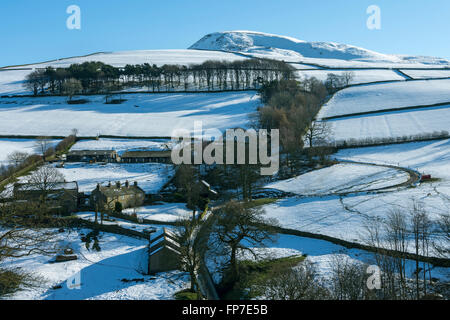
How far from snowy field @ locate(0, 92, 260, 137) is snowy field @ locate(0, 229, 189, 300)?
47.3 meters

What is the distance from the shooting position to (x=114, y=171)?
178 feet

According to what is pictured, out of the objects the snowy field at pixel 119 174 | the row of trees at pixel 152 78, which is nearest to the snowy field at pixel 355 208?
the snowy field at pixel 119 174

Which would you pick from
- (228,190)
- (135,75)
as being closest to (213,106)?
(135,75)

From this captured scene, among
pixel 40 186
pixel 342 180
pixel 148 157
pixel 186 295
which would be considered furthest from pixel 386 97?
pixel 186 295

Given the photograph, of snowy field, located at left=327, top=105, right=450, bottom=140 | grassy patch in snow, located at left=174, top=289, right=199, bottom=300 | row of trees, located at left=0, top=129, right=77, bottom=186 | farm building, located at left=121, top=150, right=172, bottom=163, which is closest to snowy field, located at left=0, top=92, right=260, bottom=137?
row of trees, located at left=0, top=129, right=77, bottom=186

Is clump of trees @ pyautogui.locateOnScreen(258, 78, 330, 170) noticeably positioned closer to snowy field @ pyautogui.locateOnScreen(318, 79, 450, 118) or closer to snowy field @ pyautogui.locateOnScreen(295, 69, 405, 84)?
snowy field @ pyautogui.locateOnScreen(318, 79, 450, 118)

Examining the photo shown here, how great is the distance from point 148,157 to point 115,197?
18974mm

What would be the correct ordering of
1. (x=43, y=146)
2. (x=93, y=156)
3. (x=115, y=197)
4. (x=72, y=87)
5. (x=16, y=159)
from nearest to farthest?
1. (x=115, y=197)
2. (x=16, y=159)
3. (x=93, y=156)
4. (x=43, y=146)
5. (x=72, y=87)

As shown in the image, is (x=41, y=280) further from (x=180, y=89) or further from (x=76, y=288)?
(x=180, y=89)

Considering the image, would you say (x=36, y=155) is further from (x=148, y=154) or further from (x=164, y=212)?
(x=164, y=212)

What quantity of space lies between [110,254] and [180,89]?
93.0 m

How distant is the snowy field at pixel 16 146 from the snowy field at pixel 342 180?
145ft

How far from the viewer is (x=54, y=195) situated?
38.5m

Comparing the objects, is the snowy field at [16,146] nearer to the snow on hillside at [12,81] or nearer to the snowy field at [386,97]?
the snow on hillside at [12,81]
